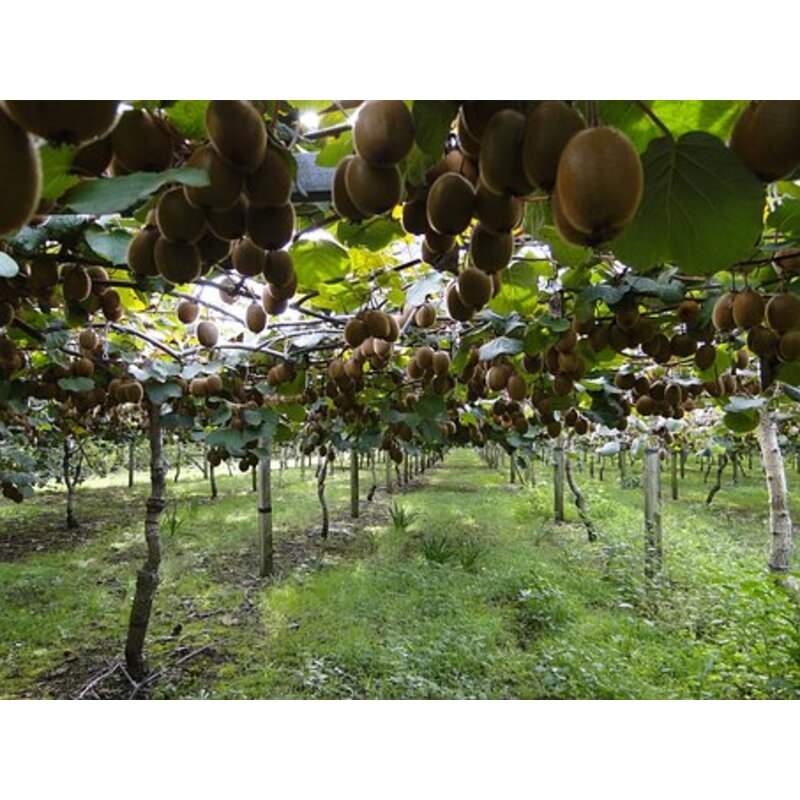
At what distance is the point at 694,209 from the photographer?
2.49 feet

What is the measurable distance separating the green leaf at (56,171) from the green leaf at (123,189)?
0.12ft

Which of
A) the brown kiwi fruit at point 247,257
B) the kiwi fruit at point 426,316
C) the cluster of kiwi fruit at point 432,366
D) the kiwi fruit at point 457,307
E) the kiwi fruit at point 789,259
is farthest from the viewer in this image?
the cluster of kiwi fruit at point 432,366

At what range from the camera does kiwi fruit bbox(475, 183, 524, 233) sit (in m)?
0.70

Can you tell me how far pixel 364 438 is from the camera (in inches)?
206

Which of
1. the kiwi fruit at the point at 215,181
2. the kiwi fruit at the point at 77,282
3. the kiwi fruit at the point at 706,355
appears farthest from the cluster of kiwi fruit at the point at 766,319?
the kiwi fruit at the point at 77,282

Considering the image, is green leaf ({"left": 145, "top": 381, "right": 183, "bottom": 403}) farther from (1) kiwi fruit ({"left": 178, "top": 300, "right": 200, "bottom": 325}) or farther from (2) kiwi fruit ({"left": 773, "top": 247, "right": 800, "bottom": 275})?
(2) kiwi fruit ({"left": 773, "top": 247, "right": 800, "bottom": 275})

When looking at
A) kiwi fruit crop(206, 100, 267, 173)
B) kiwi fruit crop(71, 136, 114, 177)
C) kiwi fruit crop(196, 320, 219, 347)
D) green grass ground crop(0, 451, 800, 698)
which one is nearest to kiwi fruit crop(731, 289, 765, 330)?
kiwi fruit crop(206, 100, 267, 173)

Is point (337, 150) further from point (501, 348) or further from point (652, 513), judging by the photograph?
point (652, 513)

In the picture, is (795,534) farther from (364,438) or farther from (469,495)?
(364,438)

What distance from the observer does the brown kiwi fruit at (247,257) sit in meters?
0.89

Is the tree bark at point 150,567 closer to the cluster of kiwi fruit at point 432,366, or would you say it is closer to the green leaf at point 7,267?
the cluster of kiwi fruit at point 432,366

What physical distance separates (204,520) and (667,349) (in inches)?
425

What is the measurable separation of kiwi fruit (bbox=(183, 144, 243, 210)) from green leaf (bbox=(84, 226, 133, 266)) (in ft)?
2.74
